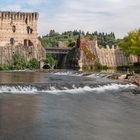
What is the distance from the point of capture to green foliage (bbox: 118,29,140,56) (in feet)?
313

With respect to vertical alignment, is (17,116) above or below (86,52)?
below

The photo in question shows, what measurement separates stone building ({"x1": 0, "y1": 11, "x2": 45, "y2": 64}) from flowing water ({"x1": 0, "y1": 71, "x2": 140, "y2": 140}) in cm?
5416

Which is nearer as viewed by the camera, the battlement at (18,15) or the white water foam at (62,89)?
the white water foam at (62,89)

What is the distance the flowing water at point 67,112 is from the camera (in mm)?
26344

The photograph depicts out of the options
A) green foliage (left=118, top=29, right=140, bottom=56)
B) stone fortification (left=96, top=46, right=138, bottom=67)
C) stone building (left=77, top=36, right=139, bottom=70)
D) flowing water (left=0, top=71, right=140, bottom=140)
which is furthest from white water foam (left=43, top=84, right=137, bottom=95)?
stone fortification (left=96, top=46, right=138, bottom=67)

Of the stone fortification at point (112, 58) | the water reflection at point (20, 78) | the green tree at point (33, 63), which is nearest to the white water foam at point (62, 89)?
the water reflection at point (20, 78)

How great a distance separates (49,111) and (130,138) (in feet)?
29.2

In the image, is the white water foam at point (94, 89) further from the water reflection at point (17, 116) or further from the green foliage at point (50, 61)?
the green foliage at point (50, 61)

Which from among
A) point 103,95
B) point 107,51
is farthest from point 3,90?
point 107,51

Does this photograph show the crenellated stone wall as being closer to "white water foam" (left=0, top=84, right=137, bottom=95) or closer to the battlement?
the battlement

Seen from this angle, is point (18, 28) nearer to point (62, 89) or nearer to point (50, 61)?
point (50, 61)

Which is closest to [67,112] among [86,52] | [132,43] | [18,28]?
[132,43]

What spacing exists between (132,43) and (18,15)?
25786mm

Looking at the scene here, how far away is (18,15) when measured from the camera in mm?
104875
